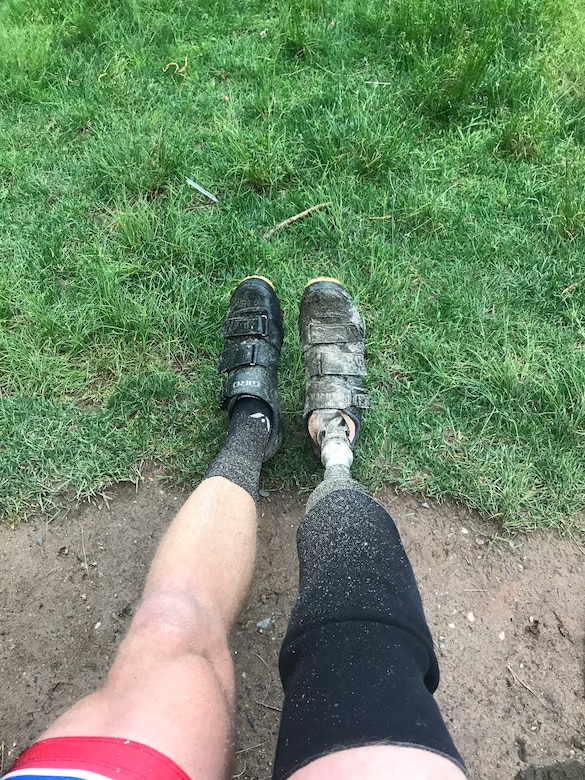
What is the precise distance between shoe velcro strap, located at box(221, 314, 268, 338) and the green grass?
0.46 feet

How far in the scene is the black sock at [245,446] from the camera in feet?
4.57

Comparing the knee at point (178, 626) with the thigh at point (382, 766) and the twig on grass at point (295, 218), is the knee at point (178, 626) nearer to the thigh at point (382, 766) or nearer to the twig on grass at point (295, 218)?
the thigh at point (382, 766)

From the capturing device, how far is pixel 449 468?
1.61 metres

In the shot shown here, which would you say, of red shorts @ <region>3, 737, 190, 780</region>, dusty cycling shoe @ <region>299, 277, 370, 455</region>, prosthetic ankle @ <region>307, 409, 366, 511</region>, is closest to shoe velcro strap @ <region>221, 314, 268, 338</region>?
dusty cycling shoe @ <region>299, 277, 370, 455</region>

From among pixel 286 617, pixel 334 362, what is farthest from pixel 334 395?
pixel 286 617

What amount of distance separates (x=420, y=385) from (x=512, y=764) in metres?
0.98

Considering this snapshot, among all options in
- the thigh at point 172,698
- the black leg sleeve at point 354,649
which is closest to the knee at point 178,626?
the thigh at point 172,698

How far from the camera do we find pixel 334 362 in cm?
168

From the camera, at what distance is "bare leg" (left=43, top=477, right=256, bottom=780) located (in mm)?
844

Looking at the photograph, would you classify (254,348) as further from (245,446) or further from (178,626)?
(178,626)

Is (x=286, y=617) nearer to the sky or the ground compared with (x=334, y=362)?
nearer to the ground

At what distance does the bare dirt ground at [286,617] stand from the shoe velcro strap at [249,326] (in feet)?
1.59

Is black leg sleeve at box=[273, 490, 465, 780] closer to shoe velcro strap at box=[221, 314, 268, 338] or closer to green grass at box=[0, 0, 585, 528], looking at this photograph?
green grass at box=[0, 0, 585, 528]

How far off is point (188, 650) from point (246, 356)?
2.80 ft
